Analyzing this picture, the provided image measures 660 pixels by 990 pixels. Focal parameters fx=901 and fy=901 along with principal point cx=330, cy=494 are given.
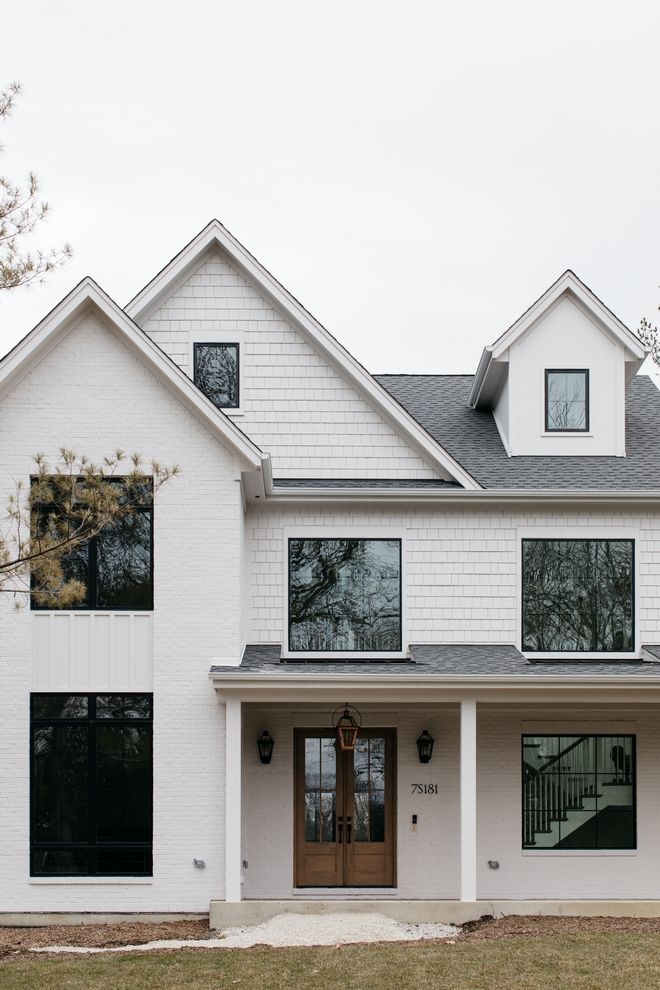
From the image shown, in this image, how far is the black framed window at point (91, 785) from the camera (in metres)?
11.5

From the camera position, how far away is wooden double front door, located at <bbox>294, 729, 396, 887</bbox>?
12984mm

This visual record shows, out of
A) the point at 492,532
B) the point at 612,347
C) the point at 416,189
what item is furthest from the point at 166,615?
the point at 416,189

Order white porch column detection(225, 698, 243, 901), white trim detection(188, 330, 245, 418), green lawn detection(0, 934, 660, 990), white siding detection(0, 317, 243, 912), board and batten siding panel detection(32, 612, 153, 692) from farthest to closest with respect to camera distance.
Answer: white trim detection(188, 330, 245, 418)
board and batten siding panel detection(32, 612, 153, 692)
white siding detection(0, 317, 243, 912)
white porch column detection(225, 698, 243, 901)
green lawn detection(0, 934, 660, 990)

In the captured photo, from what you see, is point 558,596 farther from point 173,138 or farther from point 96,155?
point 173,138

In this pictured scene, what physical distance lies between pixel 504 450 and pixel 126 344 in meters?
6.24

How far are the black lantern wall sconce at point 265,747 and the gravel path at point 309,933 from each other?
7.91ft

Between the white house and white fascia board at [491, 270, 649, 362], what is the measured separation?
0.05m

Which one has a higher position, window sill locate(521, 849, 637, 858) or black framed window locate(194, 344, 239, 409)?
black framed window locate(194, 344, 239, 409)

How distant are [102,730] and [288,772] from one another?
2897mm

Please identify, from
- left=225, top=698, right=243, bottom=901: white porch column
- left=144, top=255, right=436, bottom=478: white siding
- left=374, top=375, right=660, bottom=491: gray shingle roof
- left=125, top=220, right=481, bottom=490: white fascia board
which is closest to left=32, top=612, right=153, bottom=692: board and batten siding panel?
left=225, top=698, right=243, bottom=901: white porch column

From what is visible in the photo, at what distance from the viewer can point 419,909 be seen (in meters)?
11.2

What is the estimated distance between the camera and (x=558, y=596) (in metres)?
13.4

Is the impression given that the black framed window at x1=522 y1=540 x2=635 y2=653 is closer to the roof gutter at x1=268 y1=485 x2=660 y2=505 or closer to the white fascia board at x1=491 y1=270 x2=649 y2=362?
the roof gutter at x1=268 y1=485 x2=660 y2=505

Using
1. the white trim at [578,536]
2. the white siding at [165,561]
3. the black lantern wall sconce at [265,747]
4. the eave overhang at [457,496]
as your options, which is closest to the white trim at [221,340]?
the eave overhang at [457,496]
